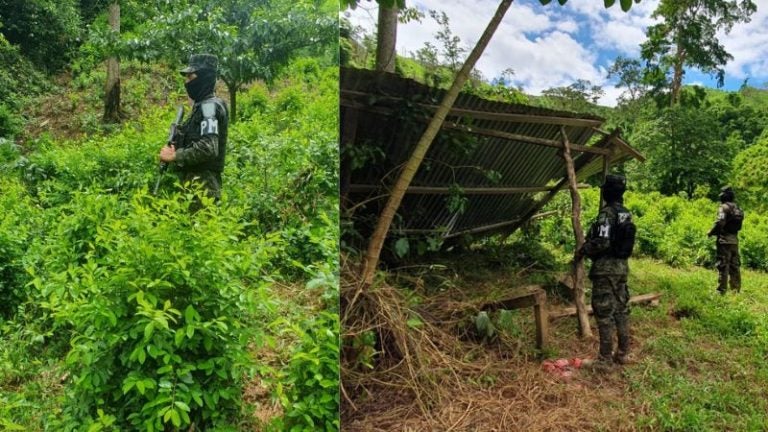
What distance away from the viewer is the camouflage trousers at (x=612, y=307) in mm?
2450

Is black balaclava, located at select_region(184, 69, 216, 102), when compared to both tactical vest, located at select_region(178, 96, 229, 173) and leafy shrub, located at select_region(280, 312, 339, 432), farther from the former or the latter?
leafy shrub, located at select_region(280, 312, 339, 432)

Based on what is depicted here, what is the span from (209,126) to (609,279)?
192 centimetres

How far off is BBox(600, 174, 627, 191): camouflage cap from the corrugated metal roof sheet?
21cm

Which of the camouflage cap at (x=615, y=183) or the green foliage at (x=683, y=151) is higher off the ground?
the green foliage at (x=683, y=151)

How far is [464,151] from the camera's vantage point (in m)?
2.57

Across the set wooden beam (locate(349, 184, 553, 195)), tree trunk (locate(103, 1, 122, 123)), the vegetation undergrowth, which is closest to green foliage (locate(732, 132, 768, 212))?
wooden beam (locate(349, 184, 553, 195))

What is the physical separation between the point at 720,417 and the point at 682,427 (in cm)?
15

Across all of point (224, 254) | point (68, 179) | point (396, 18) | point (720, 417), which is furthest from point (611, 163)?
point (68, 179)

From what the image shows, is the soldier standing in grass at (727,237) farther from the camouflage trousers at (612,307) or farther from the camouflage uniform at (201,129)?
the camouflage uniform at (201,129)

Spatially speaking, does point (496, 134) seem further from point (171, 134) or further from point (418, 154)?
point (171, 134)

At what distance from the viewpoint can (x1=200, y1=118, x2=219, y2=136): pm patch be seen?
8.43 feet

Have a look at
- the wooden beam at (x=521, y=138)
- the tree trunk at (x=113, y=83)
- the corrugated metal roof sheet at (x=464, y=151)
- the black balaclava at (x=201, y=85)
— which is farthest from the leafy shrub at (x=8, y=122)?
the wooden beam at (x=521, y=138)

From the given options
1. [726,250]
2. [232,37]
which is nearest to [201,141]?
[232,37]

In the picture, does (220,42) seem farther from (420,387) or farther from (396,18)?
(420,387)
